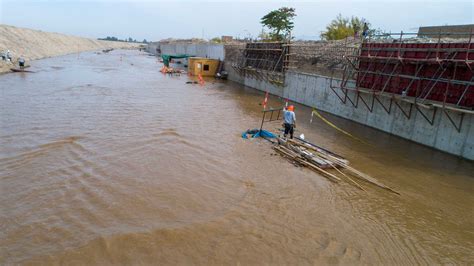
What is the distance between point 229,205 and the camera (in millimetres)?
9961

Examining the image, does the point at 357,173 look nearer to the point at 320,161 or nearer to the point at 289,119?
the point at 320,161

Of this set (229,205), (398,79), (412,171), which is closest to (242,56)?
(398,79)

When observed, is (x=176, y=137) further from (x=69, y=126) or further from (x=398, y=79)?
(x=398, y=79)

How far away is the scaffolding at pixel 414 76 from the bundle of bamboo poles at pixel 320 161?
5.25m

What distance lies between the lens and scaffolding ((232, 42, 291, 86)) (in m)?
31.2

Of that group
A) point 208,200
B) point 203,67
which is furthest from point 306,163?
point 203,67

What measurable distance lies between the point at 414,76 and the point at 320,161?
8.05 m

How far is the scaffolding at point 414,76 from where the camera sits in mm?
14406

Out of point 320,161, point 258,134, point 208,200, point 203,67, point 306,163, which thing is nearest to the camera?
point 208,200

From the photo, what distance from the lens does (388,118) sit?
60.9 ft

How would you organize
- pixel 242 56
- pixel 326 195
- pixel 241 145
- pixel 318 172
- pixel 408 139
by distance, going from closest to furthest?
pixel 326 195
pixel 318 172
pixel 241 145
pixel 408 139
pixel 242 56

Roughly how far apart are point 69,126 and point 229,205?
11933 mm

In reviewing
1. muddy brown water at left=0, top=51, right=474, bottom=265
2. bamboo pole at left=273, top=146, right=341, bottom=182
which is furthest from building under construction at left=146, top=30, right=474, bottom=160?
bamboo pole at left=273, top=146, right=341, bottom=182

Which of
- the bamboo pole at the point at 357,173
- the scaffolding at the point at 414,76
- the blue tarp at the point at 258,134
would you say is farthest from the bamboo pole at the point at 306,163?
the scaffolding at the point at 414,76
